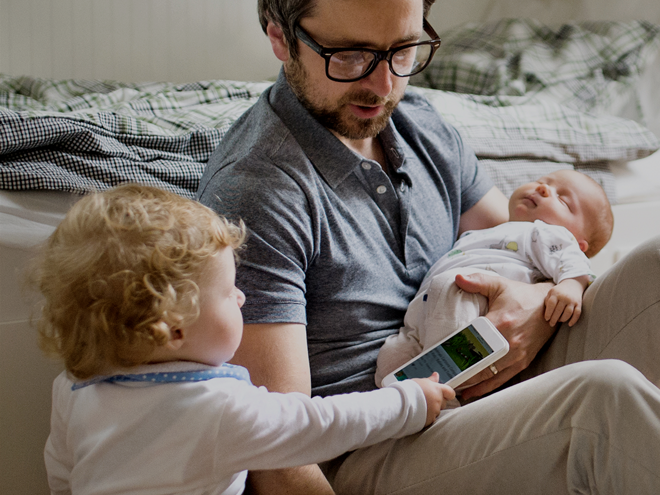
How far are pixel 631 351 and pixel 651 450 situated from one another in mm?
272

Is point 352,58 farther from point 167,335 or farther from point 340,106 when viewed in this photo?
point 167,335

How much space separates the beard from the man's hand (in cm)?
31

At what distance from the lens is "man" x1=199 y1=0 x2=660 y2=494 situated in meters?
0.84

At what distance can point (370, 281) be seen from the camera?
112 cm

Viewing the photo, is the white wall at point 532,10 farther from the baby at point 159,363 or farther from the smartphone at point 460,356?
the baby at point 159,363

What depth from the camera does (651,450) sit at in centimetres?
78

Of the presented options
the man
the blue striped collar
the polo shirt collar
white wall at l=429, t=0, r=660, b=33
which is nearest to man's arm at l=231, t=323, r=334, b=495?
the man

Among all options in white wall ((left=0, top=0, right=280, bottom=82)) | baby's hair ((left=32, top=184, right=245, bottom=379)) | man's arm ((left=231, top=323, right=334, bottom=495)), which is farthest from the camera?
white wall ((left=0, top=0, right=280, bottom=82))

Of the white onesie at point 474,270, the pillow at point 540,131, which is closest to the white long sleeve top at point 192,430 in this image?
the white onesie at point 474,270

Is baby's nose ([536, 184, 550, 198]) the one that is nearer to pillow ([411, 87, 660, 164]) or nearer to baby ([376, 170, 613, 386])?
baby ([376, 170, 613, 386])

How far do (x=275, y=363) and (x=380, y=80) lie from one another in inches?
19.2

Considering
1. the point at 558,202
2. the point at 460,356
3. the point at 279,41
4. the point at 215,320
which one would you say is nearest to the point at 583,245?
the point at 558,202

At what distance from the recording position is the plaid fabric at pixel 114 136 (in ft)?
4.03

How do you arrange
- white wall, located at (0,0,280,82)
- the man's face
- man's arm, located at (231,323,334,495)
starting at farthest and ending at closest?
white wall, located at (0,0,280,82)
the man's face
man's arm, located at (231,323,334,495)
